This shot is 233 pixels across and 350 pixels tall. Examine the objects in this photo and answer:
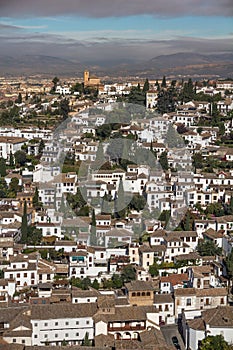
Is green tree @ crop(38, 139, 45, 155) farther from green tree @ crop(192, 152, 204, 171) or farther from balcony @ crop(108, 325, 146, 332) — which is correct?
balcony @ crop(108, 325, 146, 332)

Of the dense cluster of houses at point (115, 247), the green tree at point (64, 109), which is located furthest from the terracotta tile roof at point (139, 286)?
the green tree at point (64, 109)

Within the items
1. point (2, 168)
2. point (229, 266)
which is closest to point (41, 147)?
point (2, 168)

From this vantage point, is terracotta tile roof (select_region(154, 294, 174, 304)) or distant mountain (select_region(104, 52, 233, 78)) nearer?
terracotta tile roof (select_region(154, 294, 174, 304))

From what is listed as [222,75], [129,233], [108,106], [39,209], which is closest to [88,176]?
[39,209]

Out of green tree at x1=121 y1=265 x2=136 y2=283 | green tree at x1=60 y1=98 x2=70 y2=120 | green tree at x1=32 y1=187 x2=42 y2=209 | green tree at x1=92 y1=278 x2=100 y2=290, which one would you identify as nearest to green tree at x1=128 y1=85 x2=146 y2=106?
green tree at x1=60 y1=98 x2=70 y2=120

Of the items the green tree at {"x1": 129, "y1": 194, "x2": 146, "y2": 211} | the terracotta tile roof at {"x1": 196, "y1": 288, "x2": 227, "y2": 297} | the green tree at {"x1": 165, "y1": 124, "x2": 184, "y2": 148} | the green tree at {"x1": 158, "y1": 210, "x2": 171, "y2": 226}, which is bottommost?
the terracotta tile roof at {"x1": 196, "y1": 288, "x2": 227, "y2": 297}

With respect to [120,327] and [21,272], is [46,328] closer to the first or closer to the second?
[120,327]

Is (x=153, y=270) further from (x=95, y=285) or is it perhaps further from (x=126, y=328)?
(x=126, y=328)

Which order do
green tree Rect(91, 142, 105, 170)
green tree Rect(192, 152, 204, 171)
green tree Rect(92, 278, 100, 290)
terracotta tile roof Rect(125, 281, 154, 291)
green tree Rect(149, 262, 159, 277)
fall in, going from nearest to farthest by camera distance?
terracotta tile roof Rect(125, 281, 154, 291)
green tree Rect(92, 278, 100, 290)
green tree Rect(149, 262, 159, 277)
green tree Rect(91, 142, 105, 170)
green tree Rect(192, 152, 204, 171)
